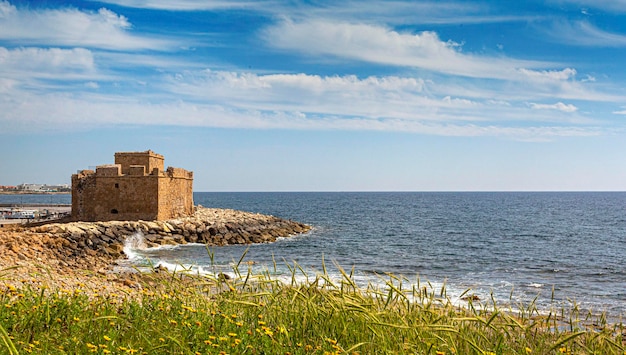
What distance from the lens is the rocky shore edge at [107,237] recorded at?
19.9m

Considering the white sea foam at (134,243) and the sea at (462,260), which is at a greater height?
the white sea foam at (134,243)

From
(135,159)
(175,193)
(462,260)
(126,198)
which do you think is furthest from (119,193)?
(462,260)

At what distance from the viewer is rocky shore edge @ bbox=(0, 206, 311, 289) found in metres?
19.9

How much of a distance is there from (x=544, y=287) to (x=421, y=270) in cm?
616

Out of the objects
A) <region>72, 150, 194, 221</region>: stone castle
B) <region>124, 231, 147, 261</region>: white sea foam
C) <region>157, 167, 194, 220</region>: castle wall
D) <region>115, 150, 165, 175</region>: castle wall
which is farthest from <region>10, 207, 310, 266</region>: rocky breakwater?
<region>115, 150, 165, 175</region>: castle wall

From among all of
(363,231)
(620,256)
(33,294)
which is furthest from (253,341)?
(363,231)

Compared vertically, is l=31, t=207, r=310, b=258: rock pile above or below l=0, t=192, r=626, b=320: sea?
above

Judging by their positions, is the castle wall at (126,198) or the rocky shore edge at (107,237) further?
the castle wall at (126,198)

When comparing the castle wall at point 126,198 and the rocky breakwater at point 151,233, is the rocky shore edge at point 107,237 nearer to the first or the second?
the rocky breakwater at point 151,233

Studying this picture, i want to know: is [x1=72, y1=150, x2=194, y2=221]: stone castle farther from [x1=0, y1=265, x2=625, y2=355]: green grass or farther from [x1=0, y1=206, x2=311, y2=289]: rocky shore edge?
[x1=0, y1=265, x2=625, y2=355]: green grass

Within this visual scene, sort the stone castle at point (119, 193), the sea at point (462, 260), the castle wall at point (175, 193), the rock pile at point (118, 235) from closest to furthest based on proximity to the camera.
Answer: the sea at point (462, 260) → the rock pile at point (118, 235) → the stone castle at point (119, 193) → the castle wall at point (175, 193)

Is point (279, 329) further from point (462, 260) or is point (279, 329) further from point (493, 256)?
point (493, 256)

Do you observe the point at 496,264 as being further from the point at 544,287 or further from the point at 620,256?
the point at 620,256

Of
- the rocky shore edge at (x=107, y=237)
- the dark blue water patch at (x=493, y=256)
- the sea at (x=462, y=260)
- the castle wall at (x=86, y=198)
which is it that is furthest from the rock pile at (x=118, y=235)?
the dark blue water patch at (x=493, y=256)
